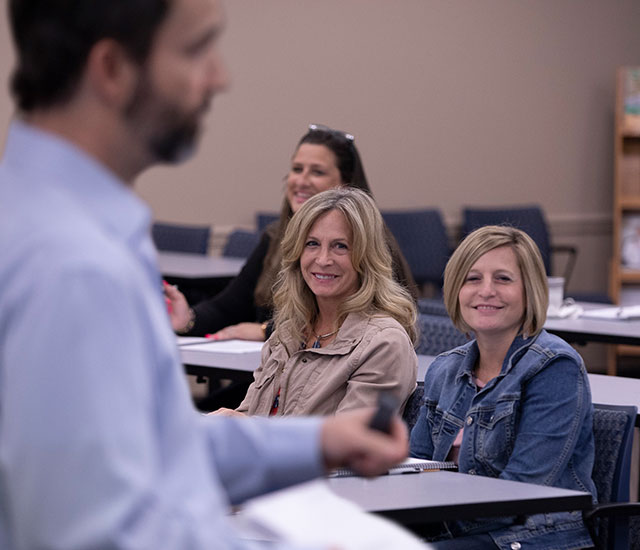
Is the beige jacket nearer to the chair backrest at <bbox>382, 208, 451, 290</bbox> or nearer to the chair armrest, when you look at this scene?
the chair armrest

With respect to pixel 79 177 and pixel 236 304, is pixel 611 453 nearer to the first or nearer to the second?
pixel 79 177

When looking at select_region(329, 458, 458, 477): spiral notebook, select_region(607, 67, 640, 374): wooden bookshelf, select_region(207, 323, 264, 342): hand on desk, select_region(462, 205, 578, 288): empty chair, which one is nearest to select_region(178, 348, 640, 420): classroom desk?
select_region(207, 323, 264, 342): hand on desk

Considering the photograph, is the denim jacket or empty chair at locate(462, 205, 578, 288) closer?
the denim jacket

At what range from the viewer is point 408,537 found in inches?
41.3

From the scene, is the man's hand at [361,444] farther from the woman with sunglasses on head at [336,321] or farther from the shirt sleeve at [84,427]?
the woman with sunglasses on head at [336,321]

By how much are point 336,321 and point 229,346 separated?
3.33ft

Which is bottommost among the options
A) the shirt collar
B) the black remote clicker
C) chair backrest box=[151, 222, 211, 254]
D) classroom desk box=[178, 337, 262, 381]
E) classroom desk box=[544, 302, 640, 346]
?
chair backrest box=[151, 222, 211, 254]

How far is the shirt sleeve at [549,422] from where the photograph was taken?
2203mm

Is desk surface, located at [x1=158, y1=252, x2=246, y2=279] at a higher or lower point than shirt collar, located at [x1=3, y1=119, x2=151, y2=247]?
lower

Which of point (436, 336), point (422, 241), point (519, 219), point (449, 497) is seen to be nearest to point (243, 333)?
point (436, 336)

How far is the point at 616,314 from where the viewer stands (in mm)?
4312

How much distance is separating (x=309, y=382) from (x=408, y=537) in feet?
5.05

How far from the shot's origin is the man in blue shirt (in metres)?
0.77

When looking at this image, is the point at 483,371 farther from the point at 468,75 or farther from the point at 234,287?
the point at 468,75
